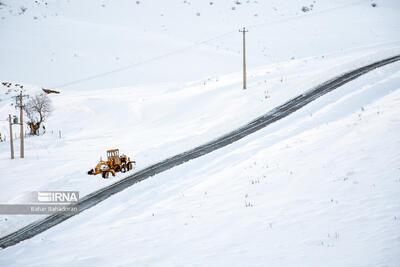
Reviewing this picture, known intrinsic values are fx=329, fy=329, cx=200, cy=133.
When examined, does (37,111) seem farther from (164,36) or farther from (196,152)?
(164,36)

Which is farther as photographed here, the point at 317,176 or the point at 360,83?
the point at 360,83

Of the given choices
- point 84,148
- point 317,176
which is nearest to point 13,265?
point 317,176

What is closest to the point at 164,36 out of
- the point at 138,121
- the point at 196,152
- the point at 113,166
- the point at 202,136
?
the point at 138,121

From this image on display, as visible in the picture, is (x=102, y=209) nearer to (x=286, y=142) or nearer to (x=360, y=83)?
(x=286, y=142)

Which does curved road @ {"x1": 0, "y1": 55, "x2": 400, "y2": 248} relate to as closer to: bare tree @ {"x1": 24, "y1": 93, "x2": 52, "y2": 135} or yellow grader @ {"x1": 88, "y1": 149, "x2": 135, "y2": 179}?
yellow grader @ {"x1": 88, "y1": 149, "x2": 135, "y2": 179}

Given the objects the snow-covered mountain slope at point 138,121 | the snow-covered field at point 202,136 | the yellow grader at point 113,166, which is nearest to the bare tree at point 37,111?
the snow-covered mountain slope at point 138,121

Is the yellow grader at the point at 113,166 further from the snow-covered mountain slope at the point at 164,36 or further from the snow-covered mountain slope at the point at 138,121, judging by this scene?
the snow-covered mountain slope at the point at 164,36
